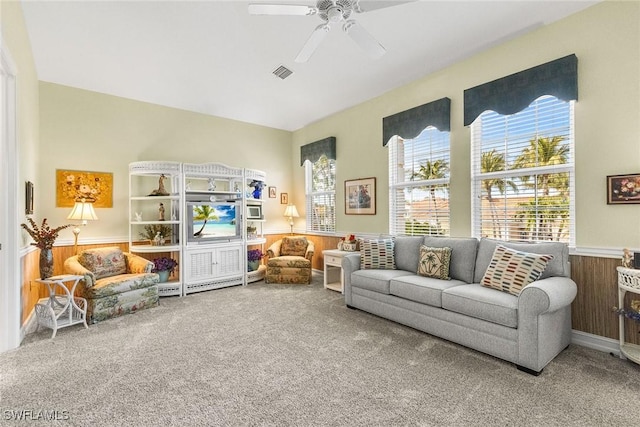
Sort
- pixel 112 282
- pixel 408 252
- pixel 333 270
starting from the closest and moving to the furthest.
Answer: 1. pixel 112 282
2. pixel 408 252
3. pixel 333 270

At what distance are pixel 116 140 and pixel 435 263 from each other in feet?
16.2

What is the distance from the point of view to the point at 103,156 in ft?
15.0

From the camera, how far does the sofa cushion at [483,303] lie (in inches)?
95.0

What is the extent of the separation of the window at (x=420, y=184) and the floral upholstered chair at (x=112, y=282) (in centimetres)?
351

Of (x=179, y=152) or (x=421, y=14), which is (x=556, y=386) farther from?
(x=179, y=152)

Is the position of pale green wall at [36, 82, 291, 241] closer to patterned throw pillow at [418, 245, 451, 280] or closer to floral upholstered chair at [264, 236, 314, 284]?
floral upholstered chair at [264, 236, 314, 284]

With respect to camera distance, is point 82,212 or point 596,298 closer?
point 596,298

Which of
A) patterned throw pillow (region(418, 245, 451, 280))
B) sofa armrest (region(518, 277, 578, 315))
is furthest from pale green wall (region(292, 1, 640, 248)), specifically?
sofa armrest (region(518, 277, 578, 315))

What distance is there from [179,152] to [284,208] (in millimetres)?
2315

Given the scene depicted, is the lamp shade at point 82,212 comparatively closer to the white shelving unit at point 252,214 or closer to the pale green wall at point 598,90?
the white shelving unit at point 252,214

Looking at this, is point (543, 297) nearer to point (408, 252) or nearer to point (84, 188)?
point (408, 252)

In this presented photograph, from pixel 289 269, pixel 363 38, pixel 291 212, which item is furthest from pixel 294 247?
pixel 363 38

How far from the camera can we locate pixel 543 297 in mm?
2238

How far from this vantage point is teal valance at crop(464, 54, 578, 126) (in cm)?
290
